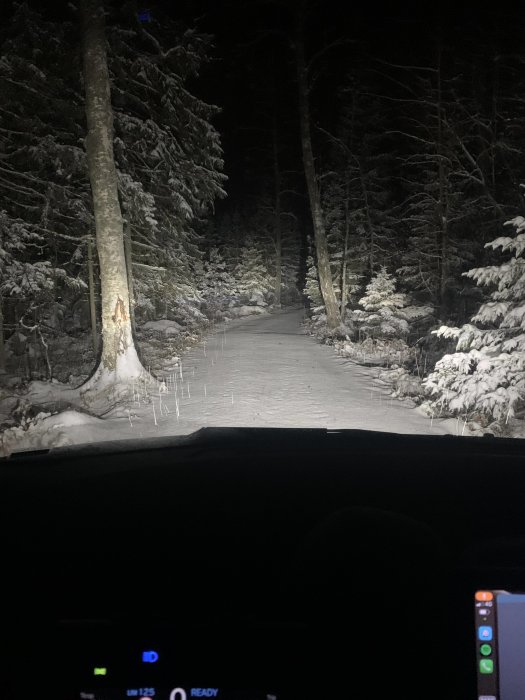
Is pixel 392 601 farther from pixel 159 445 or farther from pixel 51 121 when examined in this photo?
pixel 51 121

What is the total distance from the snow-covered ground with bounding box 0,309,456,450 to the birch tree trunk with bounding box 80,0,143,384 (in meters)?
1.02

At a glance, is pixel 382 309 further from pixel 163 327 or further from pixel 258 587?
pixel 258 587

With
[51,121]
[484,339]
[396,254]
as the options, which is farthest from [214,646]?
[396,254]

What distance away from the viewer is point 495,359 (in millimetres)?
7305

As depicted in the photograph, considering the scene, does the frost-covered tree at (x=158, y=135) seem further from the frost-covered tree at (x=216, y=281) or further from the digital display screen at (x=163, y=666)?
the frost-covered tree at (x=216, y=281)

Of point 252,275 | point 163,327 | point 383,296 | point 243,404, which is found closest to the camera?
point 243,404

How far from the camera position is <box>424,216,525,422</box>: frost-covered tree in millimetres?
7141

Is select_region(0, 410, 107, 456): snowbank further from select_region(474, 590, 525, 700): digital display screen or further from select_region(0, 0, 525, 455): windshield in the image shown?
select_region(474, 590, 525, 700): digital display screen

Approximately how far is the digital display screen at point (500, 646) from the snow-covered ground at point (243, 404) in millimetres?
6043

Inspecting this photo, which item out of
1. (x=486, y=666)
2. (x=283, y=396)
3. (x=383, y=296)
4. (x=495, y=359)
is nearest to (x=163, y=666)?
(x=486, y=666)

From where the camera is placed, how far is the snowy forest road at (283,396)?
7.96 meters

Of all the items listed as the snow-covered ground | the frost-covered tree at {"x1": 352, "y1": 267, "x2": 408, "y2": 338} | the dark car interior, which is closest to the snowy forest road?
the snow-covered ground

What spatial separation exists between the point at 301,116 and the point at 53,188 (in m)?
10.8

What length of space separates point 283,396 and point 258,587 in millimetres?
8000
